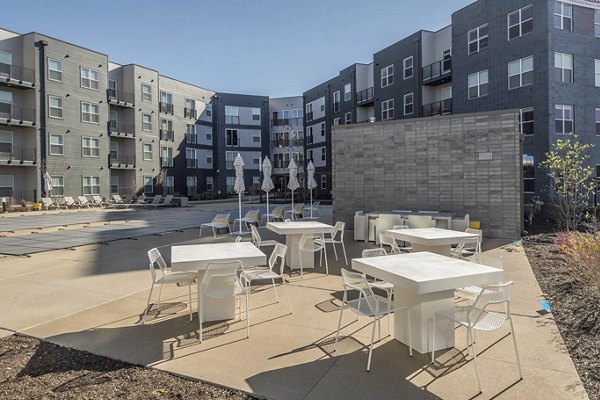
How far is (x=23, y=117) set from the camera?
29.1 metres

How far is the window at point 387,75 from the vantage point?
106 ft

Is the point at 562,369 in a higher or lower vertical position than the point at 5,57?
lower

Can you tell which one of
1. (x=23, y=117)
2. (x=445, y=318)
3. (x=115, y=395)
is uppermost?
(x=23, y=117)

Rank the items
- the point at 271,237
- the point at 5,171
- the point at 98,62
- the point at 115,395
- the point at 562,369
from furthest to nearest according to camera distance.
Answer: the point at 98,62 < the point at 5,171 < the point at 271,237 < the point at 562,369 < the point at 115,395

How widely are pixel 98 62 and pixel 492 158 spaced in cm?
3368

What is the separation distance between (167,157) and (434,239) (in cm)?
3826

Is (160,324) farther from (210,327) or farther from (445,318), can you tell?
(445,318)

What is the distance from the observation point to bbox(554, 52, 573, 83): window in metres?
20.5

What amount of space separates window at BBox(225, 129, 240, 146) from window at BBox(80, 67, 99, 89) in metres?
17.1

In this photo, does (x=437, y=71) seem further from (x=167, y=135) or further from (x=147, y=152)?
(x=147, y=152)

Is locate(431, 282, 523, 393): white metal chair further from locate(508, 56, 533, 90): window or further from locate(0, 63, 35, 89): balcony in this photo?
locate(0, 63, 35, 89): balcony

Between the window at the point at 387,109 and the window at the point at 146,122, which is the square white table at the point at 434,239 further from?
the window at the point at 146,122

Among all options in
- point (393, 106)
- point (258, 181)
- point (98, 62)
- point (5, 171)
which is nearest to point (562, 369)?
point (393, 106)

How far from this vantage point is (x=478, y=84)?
24.0 metres
